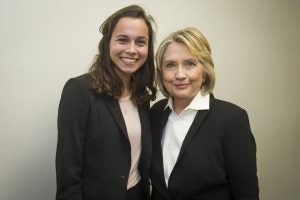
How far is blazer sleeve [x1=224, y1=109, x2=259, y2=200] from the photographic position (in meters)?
1.23

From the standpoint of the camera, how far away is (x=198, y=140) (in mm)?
1279

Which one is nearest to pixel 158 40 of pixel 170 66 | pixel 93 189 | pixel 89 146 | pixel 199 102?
pixel 170 66

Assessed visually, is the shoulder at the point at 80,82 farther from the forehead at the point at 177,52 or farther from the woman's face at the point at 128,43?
the forehead at the point at 177,52

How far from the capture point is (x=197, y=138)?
1284 millimetres

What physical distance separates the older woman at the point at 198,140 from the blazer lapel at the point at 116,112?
0.81ft

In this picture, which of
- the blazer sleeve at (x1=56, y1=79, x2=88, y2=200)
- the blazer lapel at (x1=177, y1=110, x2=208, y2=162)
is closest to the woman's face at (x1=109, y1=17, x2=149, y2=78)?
the blazer sleeve at (x1=56, y1=79, x2=88, y2=200)

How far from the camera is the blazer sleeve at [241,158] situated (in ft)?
4.05

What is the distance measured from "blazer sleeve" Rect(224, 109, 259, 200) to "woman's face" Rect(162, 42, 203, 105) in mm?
256

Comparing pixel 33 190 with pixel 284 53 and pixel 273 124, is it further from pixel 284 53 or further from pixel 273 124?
pixel 284 53

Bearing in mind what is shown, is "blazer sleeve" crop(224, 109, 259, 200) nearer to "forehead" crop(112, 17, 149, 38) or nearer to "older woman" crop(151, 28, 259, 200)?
"older woman" crop(151, 28, 259, 200)

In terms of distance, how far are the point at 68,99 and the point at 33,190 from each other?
0.71 meters

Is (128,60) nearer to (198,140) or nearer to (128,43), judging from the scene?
(128,43)

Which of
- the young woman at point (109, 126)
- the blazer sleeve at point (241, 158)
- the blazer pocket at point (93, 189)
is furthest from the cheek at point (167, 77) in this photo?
the blazer pocket at point (93, 189)

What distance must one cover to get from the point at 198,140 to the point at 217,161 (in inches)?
5.0
